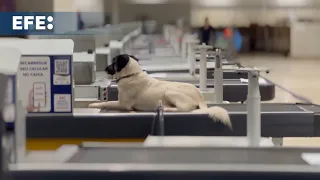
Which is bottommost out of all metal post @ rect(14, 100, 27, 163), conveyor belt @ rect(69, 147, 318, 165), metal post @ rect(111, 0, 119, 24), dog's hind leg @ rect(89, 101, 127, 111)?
conveyor belt @ rect(69, 147, 318, 165)

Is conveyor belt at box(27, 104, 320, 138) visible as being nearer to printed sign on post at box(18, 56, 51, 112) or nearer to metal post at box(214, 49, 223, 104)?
printed sign on post at box(18, 56, 51, 112)

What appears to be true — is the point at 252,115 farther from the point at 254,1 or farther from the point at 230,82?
the point at 254,1

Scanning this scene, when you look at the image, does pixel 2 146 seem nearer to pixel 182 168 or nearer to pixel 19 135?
pixel 19 135

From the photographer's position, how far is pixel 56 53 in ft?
9.31

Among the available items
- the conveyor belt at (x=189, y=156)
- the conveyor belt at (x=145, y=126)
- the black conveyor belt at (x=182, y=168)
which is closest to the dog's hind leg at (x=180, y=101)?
the conveyor belt at (x=145, y=126)

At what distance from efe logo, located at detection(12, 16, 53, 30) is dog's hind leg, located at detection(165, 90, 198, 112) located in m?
5.48

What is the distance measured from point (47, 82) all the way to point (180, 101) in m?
0.69

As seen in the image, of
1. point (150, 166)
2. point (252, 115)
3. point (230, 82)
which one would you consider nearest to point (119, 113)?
point (252, 115)

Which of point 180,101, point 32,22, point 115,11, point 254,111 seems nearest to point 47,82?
point 180,101

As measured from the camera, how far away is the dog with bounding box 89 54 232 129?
3145mm

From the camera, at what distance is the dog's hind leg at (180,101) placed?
312 centimetres

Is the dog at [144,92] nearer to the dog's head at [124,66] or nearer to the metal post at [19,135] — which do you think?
the dog's head at [124,66]

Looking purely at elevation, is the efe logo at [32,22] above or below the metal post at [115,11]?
below

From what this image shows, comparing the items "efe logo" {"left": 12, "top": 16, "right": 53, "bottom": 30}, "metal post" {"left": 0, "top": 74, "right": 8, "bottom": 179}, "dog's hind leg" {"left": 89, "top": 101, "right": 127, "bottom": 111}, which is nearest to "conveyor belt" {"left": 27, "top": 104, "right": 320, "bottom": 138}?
"dog's hind leg" {"left": 89, "top": 101, "right": 127, "bottom": 111}
